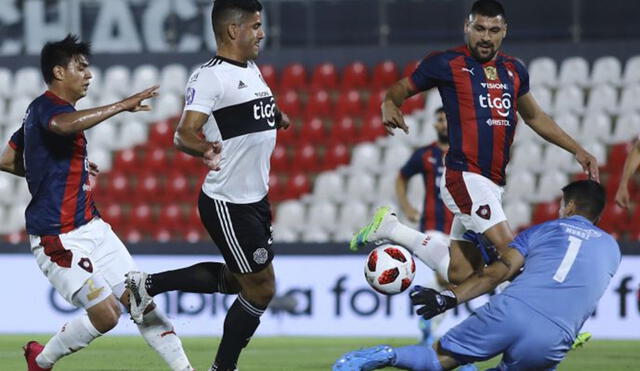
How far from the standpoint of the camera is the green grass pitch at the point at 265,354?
28.8ft

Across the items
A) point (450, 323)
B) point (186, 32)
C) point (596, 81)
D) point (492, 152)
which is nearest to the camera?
point (492, 152)

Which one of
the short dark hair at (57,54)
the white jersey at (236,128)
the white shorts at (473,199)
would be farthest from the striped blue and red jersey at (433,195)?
the short dark hair at (57,54)

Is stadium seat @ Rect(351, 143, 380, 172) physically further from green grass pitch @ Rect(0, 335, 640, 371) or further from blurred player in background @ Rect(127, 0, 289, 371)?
blurred player in background @ Rect(127, 0, 289, 371)

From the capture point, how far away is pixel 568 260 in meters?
6.16

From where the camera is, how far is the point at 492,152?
7801mm

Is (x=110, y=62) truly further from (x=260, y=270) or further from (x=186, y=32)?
(x=260, y=270)

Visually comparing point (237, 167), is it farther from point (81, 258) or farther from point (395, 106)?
point (395, 106)

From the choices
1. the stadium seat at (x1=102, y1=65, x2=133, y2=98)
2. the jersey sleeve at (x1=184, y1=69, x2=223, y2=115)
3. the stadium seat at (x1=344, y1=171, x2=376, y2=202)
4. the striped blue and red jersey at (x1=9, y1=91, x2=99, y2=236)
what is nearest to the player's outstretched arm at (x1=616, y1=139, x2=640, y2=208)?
the jersey sleeve at (x1=184, y1=69, x2=223, y2=115)

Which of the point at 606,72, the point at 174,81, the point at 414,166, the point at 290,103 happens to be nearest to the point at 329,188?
the point at 290,103

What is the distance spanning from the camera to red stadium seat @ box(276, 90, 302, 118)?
16.2 m

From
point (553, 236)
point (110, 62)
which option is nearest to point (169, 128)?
point (110, 62)

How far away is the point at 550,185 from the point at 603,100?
1823 mm

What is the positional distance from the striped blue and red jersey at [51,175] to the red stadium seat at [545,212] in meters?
7.62

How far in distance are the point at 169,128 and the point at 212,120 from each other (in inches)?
379
